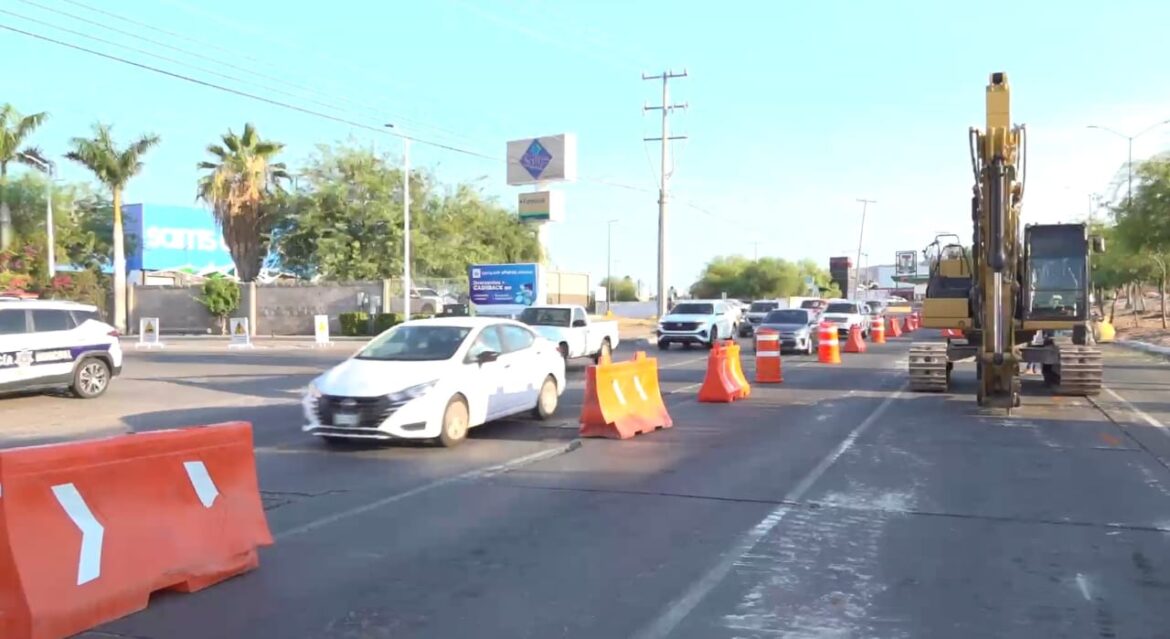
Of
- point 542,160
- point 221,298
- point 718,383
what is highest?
point 542,160

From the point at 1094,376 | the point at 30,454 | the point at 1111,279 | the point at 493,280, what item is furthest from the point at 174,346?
the point at 1111,279

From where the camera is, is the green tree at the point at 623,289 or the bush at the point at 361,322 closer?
the bush at the point at 361,322

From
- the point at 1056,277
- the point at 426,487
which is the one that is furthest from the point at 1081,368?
the point at 426,487

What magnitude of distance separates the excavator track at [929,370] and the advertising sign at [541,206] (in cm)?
3244

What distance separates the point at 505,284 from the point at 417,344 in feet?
97.1

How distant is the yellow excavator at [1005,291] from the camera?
1517cm

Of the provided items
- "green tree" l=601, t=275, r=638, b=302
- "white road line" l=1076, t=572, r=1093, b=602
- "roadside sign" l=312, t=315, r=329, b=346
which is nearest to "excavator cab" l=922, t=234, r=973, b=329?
"white road line" l=1076, t=572, r=1093, b=602

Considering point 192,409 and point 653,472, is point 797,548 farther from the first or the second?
point 192,409

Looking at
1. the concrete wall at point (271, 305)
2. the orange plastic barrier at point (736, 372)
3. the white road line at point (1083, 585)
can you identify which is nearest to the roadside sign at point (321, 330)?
the concrete wall at point (271, 305)

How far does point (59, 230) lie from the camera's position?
5412cm

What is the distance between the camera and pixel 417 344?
12.6 m

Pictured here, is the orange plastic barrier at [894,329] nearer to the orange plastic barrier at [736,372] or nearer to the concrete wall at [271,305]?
the concrete wall at [271,305]

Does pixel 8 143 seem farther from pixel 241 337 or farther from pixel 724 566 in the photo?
pixel 724 566

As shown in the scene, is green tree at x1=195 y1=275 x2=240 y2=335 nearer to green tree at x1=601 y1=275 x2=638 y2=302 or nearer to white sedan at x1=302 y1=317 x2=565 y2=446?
white sedan at x1=302 y1=317 x2=565 y2=446
